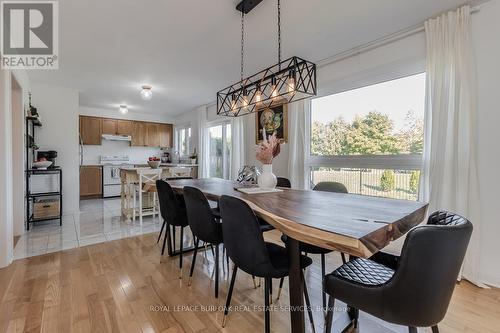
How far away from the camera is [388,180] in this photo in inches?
112

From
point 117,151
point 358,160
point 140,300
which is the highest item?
point 117,151

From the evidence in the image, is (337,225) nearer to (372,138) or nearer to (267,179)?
Result: (267,179)

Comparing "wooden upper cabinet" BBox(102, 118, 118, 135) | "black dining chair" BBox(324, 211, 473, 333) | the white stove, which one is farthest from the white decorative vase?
"wooden upper cabinet" BBox(102, 118, 118, 135)

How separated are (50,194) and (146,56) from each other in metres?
2.67

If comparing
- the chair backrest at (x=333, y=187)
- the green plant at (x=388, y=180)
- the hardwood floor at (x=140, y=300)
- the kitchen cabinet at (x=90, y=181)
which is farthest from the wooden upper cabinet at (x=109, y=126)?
the green plant at (x=388, y=180)

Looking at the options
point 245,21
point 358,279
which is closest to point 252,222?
point 358,279

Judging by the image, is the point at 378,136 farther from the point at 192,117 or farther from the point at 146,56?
the point at 192,117

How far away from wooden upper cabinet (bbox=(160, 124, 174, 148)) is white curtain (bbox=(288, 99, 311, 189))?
197 inches

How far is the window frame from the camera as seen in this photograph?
2623mm

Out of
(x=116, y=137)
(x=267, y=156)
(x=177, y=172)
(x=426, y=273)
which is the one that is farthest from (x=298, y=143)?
(x=116, y=137)

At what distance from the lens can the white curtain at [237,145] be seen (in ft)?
15.4

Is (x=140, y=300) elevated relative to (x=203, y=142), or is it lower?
lower

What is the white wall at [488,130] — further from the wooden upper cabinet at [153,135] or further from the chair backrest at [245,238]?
the wooden upper cabinet at [153,135]

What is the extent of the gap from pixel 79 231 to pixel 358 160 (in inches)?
158
